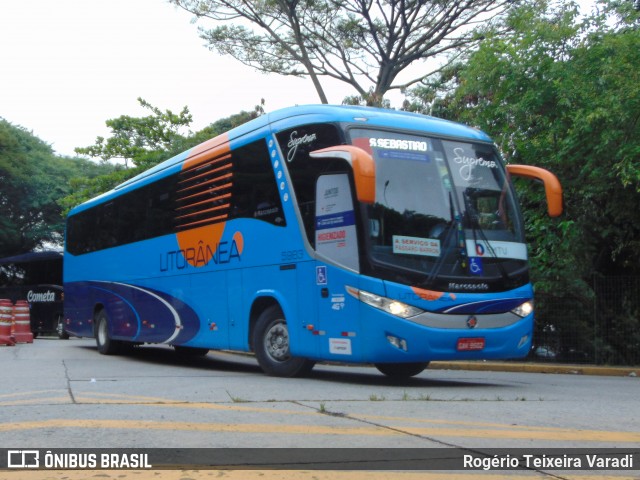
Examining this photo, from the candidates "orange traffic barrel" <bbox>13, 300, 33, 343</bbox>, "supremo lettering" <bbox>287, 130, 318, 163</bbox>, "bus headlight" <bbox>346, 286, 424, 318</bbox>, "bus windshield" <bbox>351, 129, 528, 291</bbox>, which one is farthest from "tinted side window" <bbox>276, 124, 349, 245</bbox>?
"orange traffic barrel" <bbox>13, 300, 33, 343</bbox>

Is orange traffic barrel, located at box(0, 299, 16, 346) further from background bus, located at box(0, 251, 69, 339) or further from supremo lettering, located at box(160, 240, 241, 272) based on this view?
supremo lettering, located at box(160, 240, 241, 272)

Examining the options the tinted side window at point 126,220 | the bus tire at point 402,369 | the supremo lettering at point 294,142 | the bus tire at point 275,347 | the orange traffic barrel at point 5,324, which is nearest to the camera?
the supremo lettering at point 294,142

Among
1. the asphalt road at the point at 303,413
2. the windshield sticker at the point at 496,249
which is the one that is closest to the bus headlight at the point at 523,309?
the windshield sticker at the point at 496,249

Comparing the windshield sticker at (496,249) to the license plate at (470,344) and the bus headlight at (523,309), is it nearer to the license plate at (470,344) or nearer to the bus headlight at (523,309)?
the bus headlight at (523,309)

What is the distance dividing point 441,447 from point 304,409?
205cm

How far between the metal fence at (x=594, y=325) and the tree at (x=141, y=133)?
21.9 metres

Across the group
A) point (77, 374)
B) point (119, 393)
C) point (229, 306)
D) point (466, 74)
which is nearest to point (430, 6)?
point (466, 74)

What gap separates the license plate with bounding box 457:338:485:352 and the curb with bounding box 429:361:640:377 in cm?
630

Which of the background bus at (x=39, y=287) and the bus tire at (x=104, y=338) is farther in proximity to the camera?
the background bus at (x=39, y=287)

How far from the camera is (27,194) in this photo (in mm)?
48969

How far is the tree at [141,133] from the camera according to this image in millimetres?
36375

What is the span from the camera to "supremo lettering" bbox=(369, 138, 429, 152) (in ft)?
34.7

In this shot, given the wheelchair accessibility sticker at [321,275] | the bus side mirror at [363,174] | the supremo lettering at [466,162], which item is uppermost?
the supremo lettering at [466,162]

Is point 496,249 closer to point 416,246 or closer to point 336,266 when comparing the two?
point 416,246
